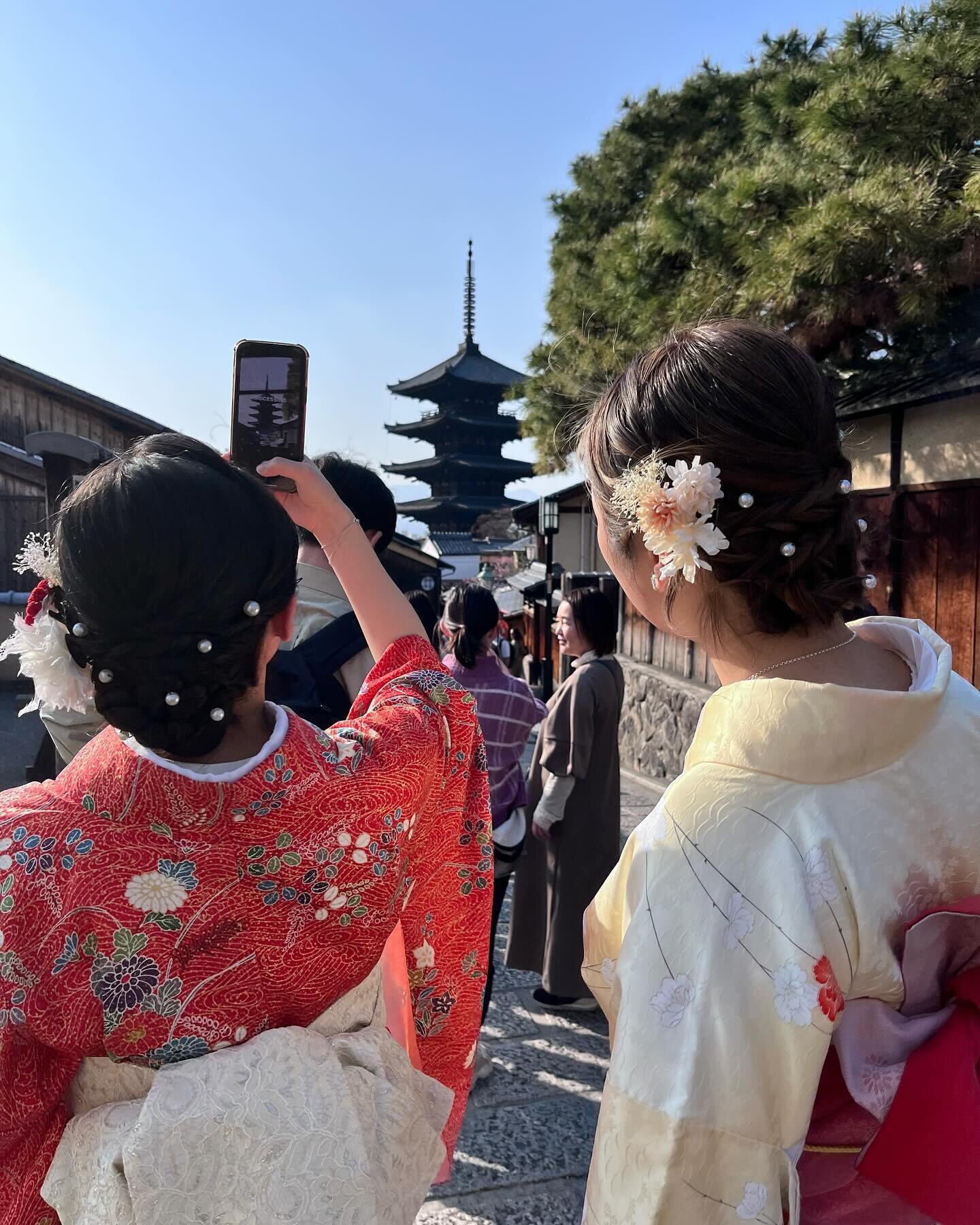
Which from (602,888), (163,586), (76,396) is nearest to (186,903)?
(163,586)

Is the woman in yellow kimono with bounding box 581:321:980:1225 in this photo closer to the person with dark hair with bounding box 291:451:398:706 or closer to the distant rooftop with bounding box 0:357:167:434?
the person with dark hair with bounding box 291:451:398:706

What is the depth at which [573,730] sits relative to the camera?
3514 mm

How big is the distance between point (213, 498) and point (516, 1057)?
2934 millimetres

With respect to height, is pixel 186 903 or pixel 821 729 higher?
pixel 821 729

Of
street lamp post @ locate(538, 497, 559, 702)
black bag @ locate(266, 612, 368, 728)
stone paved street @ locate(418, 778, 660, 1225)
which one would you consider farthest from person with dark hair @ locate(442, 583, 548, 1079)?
street lamp post @ locate(538, 497, 559, 702)

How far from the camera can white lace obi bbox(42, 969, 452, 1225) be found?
900 mm

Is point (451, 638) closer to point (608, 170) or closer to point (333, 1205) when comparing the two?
point (333, 1205)

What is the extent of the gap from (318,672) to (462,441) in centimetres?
3109

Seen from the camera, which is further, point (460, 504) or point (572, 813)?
point (460, 504)

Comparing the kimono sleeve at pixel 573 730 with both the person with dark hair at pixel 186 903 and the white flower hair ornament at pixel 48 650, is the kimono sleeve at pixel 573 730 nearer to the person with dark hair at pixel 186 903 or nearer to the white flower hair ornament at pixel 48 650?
the person with dark hair at pixel 186 903

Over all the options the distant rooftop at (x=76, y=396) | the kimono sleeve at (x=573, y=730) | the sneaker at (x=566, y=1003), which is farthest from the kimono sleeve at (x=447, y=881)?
the distant rooftop at (x=76, y=396)

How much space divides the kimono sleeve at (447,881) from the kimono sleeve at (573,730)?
6.86 feet

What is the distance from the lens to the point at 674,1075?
2.99 feet

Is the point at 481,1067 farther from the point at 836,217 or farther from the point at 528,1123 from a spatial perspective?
the point at 836,217
